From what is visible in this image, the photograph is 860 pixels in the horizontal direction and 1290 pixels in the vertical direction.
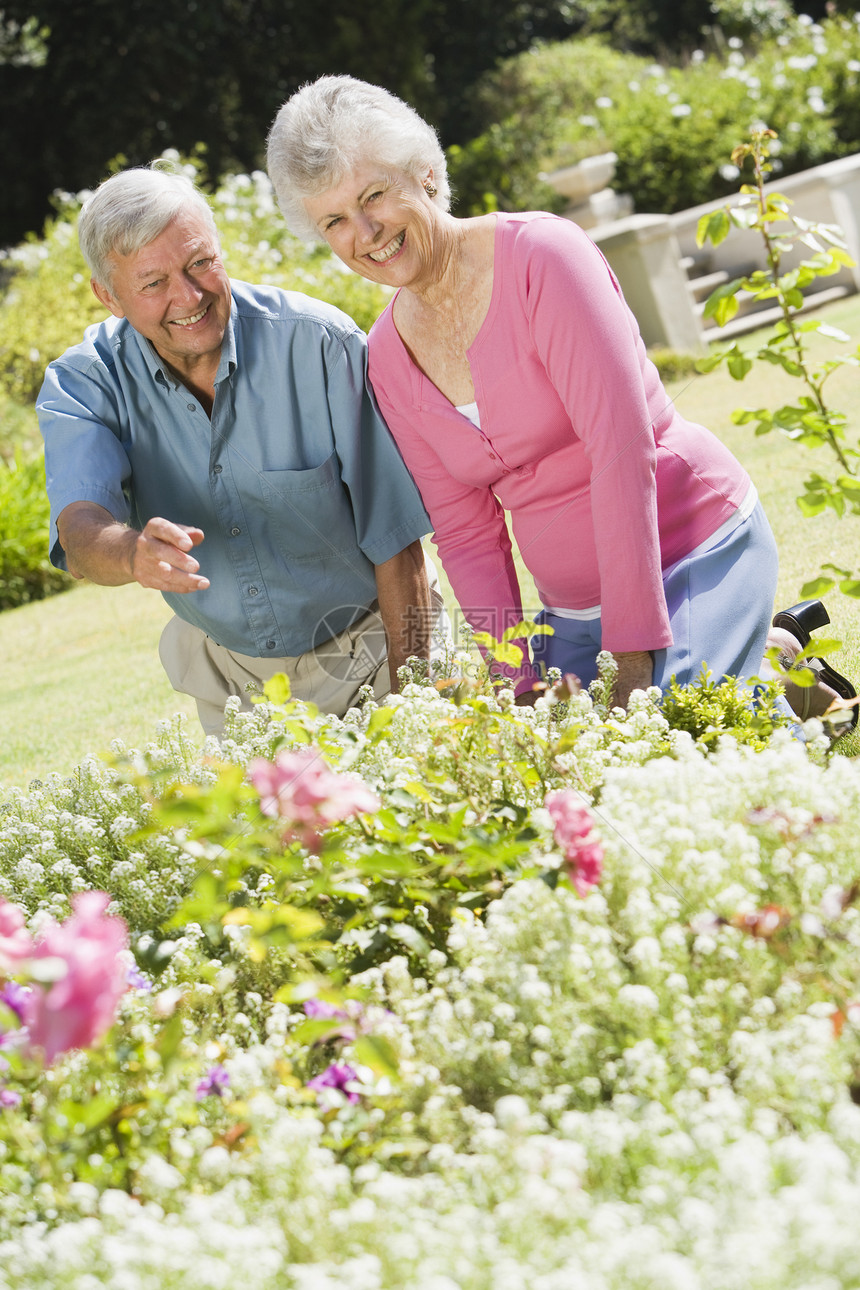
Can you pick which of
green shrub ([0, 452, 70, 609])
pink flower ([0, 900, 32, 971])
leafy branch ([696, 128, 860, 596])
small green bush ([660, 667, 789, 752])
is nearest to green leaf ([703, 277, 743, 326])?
leafy branch ([696, 128, 860, 596])

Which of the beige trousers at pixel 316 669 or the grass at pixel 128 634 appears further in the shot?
the grass at pixel 128 634

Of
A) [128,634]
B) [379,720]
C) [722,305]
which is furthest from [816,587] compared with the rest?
[128,634]

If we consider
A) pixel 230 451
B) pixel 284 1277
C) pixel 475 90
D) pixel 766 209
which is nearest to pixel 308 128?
pixel 230 451

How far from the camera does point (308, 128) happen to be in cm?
256

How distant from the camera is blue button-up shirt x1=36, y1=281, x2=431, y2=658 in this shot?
10.2ft

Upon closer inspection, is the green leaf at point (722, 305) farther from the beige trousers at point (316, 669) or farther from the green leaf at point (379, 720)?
the beige trousers at point (316, 669)

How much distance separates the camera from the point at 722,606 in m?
2.76

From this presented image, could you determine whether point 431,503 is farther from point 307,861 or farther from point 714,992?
point 714,992

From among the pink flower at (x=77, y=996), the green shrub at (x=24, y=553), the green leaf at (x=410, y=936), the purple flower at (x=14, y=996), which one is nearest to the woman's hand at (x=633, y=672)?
the green leaf at (x=410, y=936)

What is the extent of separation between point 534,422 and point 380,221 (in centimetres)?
56

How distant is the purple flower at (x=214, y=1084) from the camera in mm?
1621

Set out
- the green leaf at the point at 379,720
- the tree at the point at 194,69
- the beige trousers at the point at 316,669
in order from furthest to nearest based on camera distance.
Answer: the tree at the point at 194,69 → the beige trousers at the point at 316,669 → the green leaf at the point at 379,720

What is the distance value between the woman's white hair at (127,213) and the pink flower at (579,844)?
6.01 feet

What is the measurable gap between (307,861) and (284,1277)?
833 millimetres
